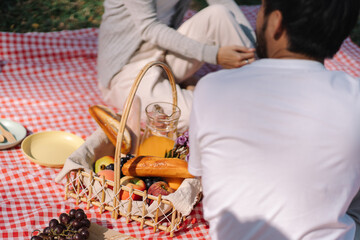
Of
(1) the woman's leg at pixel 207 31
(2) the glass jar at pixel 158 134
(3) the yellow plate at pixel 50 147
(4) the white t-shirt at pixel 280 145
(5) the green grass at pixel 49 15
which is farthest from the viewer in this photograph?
(5) the green grass at pixel 49 15

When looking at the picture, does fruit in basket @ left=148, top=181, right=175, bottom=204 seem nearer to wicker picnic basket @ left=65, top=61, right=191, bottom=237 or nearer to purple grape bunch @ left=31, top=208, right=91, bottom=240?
wicker picnic basket @ left=65, top=61, right=191, bottom=237

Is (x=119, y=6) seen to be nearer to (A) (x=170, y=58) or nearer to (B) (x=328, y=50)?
(A) (x=170, y=58)

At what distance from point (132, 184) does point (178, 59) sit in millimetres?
924

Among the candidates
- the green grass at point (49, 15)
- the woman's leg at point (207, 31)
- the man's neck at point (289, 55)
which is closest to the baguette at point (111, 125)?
the woman's leg at point (207, 31)

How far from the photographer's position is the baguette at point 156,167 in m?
1.50

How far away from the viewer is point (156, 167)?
59.3 inches

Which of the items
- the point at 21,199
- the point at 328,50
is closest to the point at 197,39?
the point at 21,199

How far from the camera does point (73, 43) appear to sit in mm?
2775

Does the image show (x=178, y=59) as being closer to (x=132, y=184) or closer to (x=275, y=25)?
(x=132, y=184)

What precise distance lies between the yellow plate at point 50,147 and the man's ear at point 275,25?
113 centimetres

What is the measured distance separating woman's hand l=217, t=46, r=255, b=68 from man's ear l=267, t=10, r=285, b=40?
109 centimetres

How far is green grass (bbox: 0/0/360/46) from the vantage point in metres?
3.50

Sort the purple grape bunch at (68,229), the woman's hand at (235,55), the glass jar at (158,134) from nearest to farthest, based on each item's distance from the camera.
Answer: the purple grape bunch at (68,229) → the glass jar at (158,134) → the woman's hand at (235,55)

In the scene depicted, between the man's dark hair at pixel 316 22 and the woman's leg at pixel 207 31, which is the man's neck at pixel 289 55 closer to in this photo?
the man's dark hair at pixel 316 22
